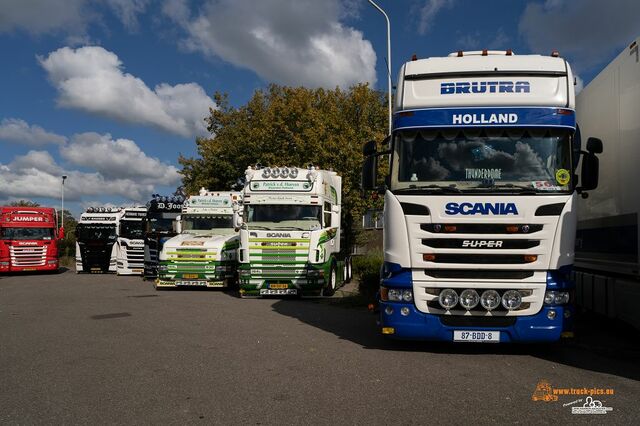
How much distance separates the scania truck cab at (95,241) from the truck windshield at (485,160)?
21.5m

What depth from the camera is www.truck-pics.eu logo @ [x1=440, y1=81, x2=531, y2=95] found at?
770 cm

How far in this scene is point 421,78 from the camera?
803 cm

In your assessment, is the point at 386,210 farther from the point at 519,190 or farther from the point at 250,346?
the point at 250,346

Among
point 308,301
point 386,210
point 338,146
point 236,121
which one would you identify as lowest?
point 308,301

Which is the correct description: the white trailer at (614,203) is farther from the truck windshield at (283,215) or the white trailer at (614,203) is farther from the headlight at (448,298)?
the truck windshield at (283,215)

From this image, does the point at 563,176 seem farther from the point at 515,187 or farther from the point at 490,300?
the point at 490,300

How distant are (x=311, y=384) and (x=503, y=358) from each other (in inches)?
113

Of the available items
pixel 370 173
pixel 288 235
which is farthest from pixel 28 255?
pixel 370 173

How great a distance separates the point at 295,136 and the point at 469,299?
796 inches

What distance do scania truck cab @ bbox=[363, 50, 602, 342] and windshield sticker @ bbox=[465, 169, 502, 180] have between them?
1 cm

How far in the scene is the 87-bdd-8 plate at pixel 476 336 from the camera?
7207mm

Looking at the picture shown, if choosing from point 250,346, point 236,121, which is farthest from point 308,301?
point 236,121

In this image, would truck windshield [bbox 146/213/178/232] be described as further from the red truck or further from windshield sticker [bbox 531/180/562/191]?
windshield sticker [bbox 531/180/562/191]

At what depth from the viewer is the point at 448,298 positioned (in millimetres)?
7285
